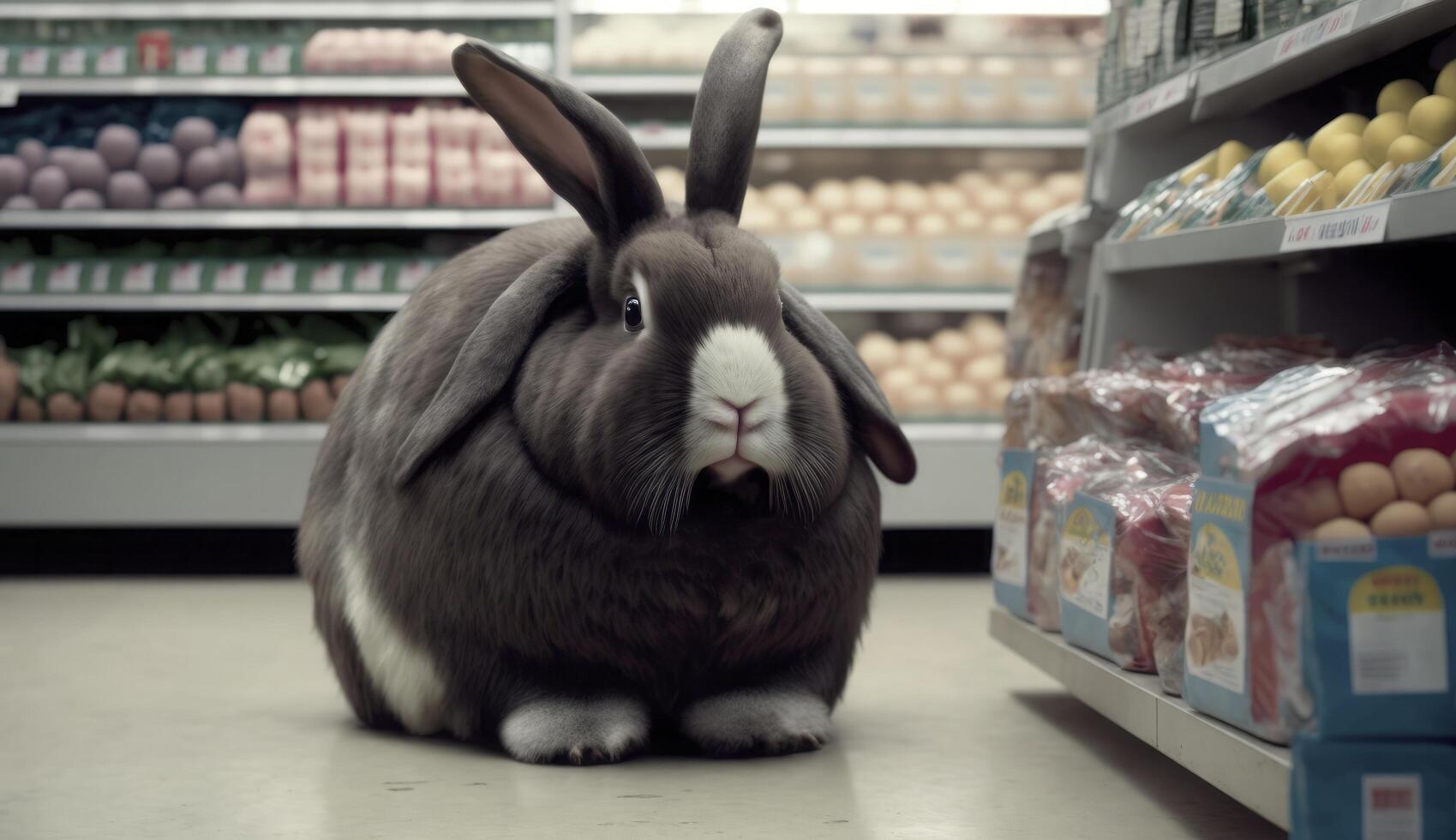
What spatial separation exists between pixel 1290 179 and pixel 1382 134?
0.16 m

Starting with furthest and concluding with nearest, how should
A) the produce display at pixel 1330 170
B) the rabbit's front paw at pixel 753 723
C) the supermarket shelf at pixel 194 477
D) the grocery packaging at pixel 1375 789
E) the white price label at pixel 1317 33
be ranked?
the supermarket shelf at pixel 194 477, the rabbit's front paw at pixel 753 723, the white price label at pixel 1317 33, the produce display at pixel 1330 170, the grocery packaging at pixel 1375 789

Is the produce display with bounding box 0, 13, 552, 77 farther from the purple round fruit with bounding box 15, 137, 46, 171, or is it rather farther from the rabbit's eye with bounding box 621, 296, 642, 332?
the rabbit's eye with bounding box 621, 296, 642, 332

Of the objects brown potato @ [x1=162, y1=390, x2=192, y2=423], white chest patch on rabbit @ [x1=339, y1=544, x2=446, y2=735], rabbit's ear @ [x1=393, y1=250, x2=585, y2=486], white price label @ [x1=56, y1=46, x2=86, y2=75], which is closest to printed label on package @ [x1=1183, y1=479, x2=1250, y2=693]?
rabbit's ear @ [x1=393, y1=250, x2=585, y2=486]

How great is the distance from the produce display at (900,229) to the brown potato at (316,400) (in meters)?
1.30

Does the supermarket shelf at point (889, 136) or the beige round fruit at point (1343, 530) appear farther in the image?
the supermarket shelf at point (889, 136)

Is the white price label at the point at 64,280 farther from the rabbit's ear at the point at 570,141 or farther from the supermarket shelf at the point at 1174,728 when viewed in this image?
the supermarket shelf at the point at 1174,728

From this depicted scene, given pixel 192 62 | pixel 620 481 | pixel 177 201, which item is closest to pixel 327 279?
pixel 177 201

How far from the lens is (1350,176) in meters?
1.94

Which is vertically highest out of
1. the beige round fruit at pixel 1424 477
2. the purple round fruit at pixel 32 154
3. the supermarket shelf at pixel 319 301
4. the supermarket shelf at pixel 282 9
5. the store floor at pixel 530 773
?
the supermarket shelf at pixel 282 9

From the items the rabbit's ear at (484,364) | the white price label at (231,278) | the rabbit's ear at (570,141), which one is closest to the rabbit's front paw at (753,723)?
the rabbit's ear at (484,364)

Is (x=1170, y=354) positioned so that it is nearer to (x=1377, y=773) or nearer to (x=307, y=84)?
(x=1377, y=773)

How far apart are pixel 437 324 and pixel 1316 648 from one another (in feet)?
4.50

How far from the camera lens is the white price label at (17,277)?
5.07 meters

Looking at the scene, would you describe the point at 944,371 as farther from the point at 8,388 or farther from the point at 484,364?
the point at 484,364
